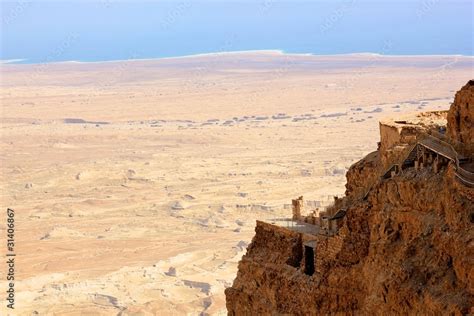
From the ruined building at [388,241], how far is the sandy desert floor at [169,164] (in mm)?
18335

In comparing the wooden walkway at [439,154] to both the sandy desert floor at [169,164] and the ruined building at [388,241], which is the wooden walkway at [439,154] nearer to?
the ruined building at [388,241]

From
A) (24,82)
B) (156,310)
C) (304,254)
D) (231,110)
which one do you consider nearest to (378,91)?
(231,110)

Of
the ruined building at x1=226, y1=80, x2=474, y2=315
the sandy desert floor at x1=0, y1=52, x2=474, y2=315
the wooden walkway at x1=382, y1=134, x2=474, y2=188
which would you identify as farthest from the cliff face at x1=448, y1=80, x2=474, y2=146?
the sandy desert floor at x1=0, y1=52, x2=474, y2=315

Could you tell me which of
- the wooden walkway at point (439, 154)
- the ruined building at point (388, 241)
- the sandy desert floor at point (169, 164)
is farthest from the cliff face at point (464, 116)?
the sandy desert floor at point (169, 164)

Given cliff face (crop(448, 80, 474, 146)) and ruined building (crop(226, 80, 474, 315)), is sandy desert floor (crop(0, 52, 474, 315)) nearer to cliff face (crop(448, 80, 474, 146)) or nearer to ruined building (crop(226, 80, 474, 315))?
ruined building (crop(226, 80, 474, 315))

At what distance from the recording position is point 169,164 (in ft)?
259

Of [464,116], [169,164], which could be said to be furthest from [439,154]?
[169,164]

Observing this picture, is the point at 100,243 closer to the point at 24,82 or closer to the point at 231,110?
the point at 231,110

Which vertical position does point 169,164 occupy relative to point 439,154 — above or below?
below

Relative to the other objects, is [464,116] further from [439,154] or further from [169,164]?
[169,164]

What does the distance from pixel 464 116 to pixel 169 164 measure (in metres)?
62.5

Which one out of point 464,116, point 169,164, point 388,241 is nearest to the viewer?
point 388,241

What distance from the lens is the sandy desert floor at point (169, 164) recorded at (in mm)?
45688

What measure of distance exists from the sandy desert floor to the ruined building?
18.3 m
